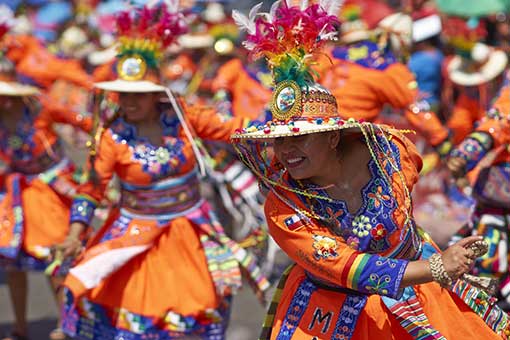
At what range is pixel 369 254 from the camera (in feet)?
11.0

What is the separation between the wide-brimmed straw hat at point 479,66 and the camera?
7.76 m

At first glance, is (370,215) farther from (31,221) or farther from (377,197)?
(31,221)

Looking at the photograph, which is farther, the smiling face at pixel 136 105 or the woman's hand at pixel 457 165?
the smiling face at pixel 136 105

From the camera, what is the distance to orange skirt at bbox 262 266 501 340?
351 centimetres

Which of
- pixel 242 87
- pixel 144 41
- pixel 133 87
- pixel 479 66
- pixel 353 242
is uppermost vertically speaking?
pixel 353 242

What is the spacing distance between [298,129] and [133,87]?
1806 millimetres

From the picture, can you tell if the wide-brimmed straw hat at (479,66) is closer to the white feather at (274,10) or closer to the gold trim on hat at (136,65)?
the gold trim on hat at (136,65)

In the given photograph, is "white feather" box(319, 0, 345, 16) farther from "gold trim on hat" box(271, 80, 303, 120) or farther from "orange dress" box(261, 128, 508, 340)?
"orange dress" box(261, 128, 508, 340)

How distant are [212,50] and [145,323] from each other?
4978 millimetres

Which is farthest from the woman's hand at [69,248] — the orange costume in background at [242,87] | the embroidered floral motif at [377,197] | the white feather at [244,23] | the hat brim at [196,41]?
the hat brim at [196,41]

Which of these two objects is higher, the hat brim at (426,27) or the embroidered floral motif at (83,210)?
the embroidered floral motif at (83,210)

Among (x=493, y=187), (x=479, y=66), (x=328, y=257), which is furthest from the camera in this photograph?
(x=479, y=66)

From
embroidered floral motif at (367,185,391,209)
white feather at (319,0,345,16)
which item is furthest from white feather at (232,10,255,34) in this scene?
embroidered floral motif at (367,185,391,209)

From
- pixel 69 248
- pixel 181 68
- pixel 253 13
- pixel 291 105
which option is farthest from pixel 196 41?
pixel 291 105
